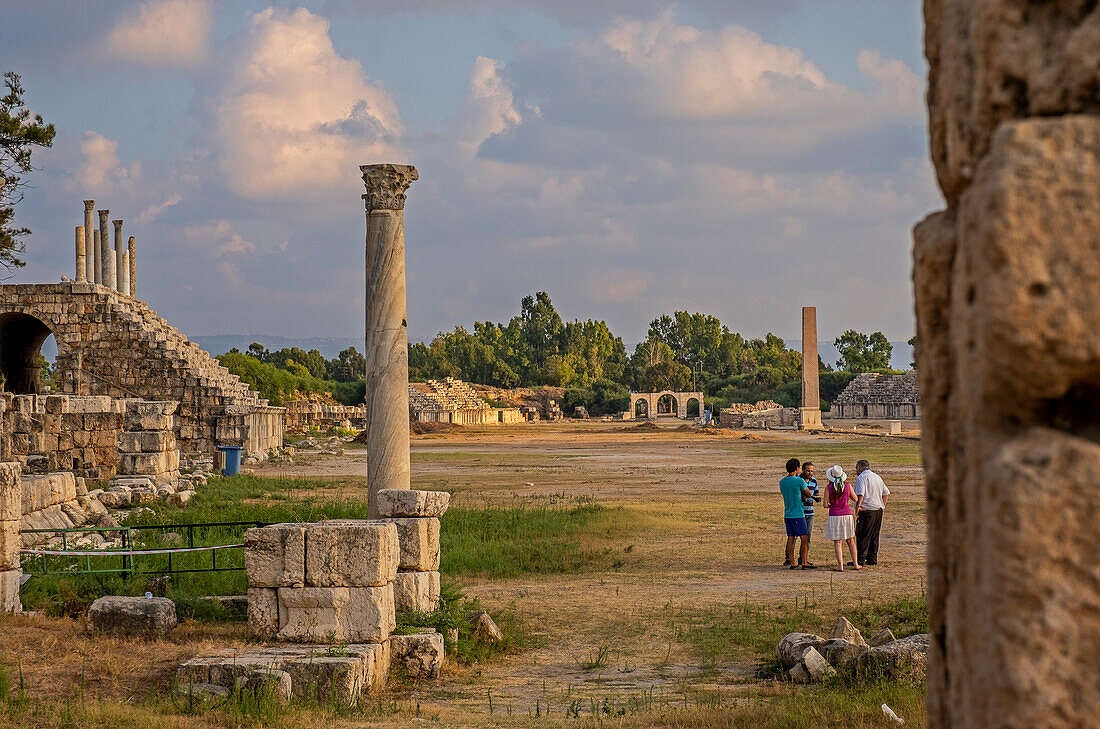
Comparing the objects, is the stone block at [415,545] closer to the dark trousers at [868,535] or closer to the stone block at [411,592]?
the stone block at [411,592]

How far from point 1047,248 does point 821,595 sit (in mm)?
10771

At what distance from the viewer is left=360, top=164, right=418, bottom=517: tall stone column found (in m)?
13.2

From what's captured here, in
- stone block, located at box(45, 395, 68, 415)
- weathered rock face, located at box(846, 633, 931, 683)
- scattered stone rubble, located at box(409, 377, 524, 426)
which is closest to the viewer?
weathered rock face, located at box(846, 633, 931, 683)

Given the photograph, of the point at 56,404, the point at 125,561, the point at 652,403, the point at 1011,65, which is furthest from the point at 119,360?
the point at 652,403

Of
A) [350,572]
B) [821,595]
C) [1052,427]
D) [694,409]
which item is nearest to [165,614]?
[350,572]

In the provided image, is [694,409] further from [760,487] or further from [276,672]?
[276,672]

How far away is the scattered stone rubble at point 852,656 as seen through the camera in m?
8.12

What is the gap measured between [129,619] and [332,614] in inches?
74.0

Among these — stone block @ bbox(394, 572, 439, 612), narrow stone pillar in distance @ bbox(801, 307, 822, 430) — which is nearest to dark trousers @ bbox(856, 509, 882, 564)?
stone block @ bbox(394, 572, 439, 612)

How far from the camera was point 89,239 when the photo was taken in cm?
3672

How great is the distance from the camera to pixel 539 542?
16391mm

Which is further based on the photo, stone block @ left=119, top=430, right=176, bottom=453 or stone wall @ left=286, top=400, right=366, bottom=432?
stone wall @ left=286, top=400, right=366, bottom=432

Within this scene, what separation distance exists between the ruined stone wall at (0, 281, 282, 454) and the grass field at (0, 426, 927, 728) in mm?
10147

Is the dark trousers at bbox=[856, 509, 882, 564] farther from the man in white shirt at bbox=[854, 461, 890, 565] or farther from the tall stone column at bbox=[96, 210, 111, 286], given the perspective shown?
the tall stone column at bbox=[96, 210, 111, 286]
